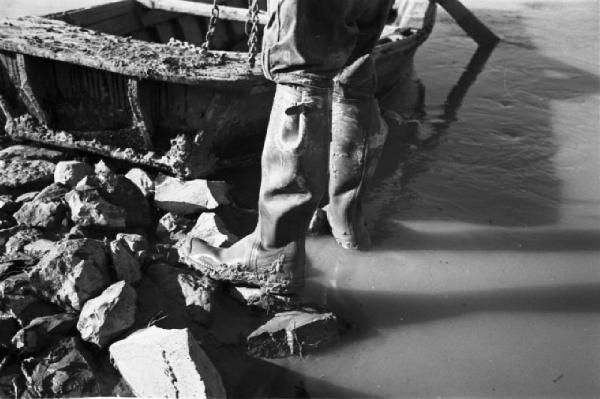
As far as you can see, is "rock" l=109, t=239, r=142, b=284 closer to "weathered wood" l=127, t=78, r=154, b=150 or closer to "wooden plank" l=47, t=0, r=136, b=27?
"weathered wood" l=127, t=78, r=154, b=150

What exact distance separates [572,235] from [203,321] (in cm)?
205

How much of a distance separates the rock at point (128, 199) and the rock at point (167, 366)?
98cm

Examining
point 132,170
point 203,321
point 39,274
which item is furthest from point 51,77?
point 203,321

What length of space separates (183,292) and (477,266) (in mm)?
1427

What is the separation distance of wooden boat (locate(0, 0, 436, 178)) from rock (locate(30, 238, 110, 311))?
100 centimetres

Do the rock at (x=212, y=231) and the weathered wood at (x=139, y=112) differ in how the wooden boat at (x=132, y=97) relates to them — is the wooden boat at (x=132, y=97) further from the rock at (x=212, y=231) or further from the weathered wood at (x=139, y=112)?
the rock at (x=212, y=231)

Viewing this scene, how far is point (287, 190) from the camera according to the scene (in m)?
2.11

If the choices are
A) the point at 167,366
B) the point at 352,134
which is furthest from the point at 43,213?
the point at 352,134

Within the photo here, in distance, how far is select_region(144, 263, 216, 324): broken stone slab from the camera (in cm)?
226

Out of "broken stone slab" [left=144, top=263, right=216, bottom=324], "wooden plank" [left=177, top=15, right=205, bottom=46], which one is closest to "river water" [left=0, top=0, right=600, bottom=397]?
"broken stone slab" [left=144, top=263, right=216, bottom=324]

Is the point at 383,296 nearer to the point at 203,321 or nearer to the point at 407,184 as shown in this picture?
the point at 203,321

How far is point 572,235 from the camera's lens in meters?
3.06

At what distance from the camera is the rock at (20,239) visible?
2463mm

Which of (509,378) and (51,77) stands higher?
(51,77)
